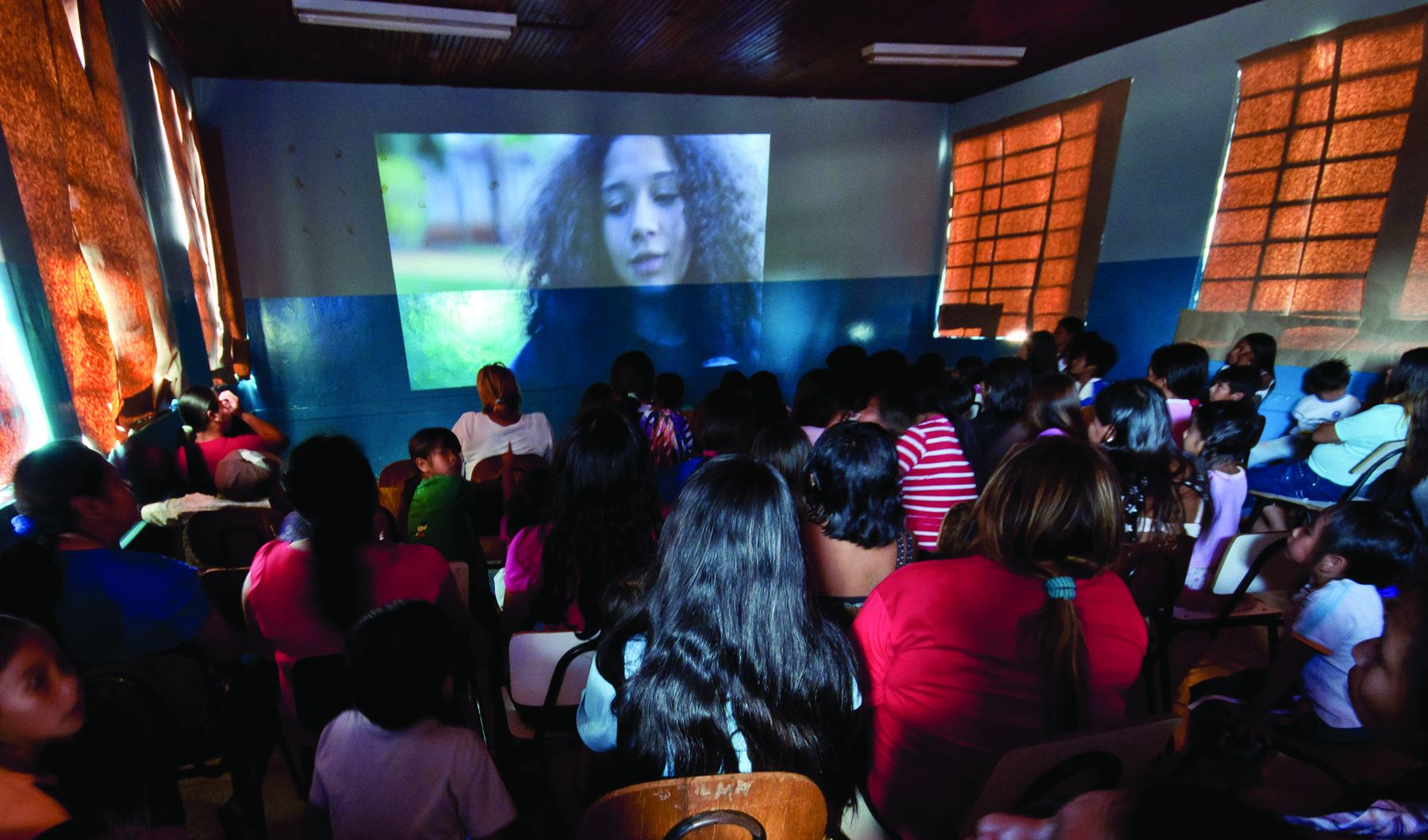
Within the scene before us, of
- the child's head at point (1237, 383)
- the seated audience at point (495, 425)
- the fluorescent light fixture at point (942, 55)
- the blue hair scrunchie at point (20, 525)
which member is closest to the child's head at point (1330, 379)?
the child's head at point (1237, 383)

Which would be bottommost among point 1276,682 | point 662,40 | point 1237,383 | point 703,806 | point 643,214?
point 1276,682

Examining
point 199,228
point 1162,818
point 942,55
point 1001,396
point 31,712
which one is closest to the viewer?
point 1162,818

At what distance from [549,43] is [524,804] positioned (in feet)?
13.5

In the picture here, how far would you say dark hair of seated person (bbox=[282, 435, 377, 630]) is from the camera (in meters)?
1.32

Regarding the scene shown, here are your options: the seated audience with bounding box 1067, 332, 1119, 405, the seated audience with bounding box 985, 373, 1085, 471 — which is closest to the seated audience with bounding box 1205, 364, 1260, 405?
the seated audience with bounding box 1067, 332, 1119, 405

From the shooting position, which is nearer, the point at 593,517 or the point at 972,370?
the point at 593,517

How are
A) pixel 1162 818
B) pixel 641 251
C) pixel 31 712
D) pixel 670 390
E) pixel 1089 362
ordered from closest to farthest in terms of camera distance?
pixel 1162 818
pixel 31 712
pixel 670 390
pixel 1089 362
pixel 641 251

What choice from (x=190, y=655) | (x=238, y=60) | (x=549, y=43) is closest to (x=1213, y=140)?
(x=549, y=43)

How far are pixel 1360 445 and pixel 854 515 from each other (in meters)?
2.72

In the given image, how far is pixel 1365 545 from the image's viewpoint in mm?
1510

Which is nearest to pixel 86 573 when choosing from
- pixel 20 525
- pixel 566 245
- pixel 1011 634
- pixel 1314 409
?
pixel 20 525

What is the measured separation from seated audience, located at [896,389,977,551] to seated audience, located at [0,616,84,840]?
7.04 ft

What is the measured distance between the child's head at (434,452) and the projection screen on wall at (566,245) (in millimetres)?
2815

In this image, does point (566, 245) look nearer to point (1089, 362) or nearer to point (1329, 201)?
point (1089, 362)
